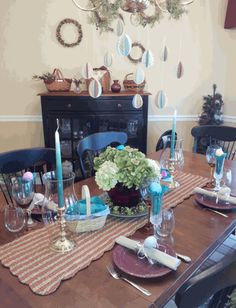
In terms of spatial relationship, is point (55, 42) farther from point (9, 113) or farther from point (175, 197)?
point (175, 197)

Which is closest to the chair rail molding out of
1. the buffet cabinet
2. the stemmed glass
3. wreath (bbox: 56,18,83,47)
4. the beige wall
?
the beige wall

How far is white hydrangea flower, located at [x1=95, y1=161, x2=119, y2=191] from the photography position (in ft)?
3.91

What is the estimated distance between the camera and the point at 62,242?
3.41ft

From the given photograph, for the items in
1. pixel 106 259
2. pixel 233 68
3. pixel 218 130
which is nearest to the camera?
pixel 106 259

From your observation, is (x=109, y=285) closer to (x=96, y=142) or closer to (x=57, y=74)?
(x=96, y=142)

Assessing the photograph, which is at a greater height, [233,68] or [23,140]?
[233,68]

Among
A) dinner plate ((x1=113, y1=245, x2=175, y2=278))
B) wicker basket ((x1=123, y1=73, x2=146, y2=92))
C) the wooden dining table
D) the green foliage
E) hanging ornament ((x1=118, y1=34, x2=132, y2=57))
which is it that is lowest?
the wooden dining table

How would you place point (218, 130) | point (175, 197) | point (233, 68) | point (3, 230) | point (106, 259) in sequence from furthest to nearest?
point (233, 68)
point (218, 130)
point (175, 197)
point (3, 230)
point (106, 259)

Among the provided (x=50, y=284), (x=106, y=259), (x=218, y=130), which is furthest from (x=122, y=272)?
(x=218, y=130)

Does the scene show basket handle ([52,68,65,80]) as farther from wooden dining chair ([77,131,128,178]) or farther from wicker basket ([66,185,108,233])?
wicker basket ([66,185,108,233])

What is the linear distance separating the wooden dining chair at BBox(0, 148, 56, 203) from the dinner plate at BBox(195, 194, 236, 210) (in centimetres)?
93

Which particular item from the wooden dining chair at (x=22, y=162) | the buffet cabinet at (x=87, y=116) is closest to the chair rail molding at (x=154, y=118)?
the buffet cabinet at (x=87, y=116)

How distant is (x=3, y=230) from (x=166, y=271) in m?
0.70

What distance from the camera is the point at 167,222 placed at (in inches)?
42.1
